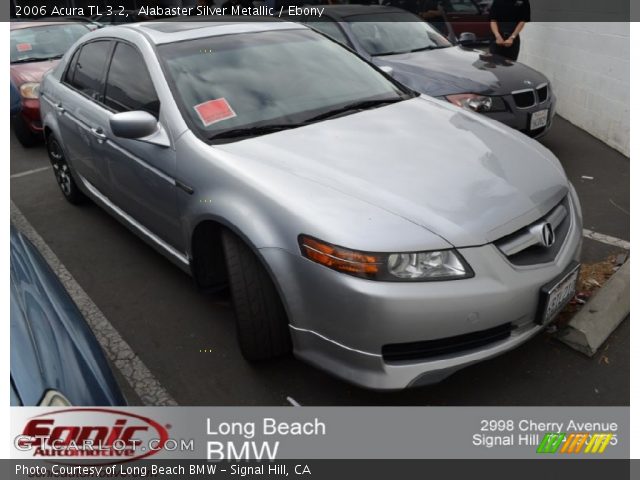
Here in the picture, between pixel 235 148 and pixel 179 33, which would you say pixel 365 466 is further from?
pixel 179 33

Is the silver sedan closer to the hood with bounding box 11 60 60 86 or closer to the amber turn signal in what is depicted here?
the amber turn signal

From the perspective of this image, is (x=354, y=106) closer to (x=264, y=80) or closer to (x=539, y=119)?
(x=264, y=80)

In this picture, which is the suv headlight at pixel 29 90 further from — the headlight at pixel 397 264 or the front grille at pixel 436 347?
the front grille at pixel 436 347

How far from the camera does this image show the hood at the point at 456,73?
209 inches

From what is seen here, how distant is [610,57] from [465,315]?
5073 millimetres

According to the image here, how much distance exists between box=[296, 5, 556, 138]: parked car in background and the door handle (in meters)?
2.43

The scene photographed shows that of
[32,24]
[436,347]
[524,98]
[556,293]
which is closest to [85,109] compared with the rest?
[436,347]

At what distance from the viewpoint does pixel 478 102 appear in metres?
5.21

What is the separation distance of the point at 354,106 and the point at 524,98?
286cm

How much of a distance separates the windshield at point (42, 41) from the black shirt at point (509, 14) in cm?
596

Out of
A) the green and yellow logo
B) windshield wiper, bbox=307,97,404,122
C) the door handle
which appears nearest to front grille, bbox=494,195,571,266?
the green and yellow logo

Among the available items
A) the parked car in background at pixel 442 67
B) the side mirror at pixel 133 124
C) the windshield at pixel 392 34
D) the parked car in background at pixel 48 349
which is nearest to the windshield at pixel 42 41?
the parked car in background at pixel 442 67

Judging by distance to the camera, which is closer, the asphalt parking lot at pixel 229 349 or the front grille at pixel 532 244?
the front grille at pixel 532 244

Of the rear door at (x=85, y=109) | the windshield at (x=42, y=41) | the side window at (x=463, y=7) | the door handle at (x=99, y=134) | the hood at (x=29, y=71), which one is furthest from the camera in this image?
the side window at (x=463, y=7)
